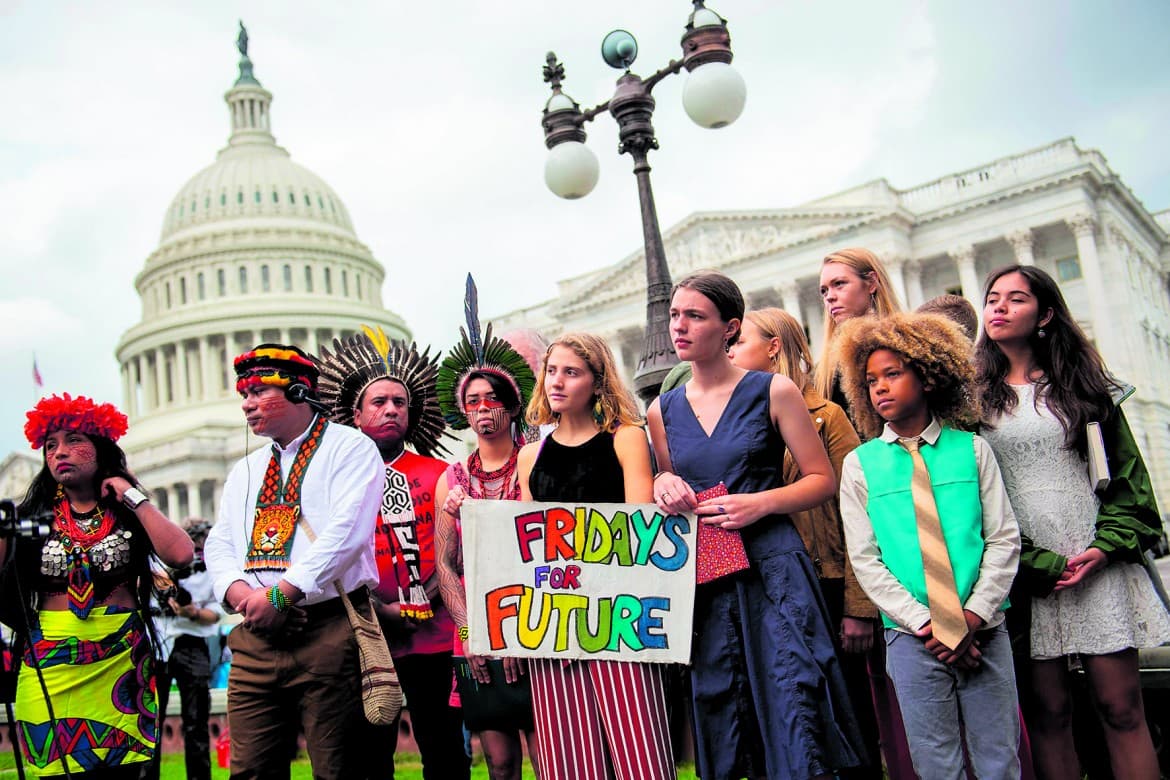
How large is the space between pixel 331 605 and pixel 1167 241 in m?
A: 51.5

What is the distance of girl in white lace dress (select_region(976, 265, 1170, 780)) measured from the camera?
11.7 feet

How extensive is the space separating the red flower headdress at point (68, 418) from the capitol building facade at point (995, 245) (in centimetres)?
3665

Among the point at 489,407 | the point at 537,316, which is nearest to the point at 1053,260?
the point at 537,316

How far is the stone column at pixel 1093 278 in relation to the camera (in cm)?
3750

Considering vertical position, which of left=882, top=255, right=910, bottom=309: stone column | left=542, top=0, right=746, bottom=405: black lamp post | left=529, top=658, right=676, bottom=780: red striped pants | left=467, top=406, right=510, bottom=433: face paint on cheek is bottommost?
left=529, top=658, right=676, bottom=780: red striped pants

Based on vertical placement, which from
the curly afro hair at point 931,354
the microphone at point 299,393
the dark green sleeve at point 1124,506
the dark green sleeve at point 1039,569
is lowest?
the dark green sleeve at point 1039,569

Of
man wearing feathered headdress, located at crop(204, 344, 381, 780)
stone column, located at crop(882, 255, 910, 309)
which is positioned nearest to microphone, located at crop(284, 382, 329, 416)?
man wearing feathered headdress, located at crop(204, 344, 381, 780)

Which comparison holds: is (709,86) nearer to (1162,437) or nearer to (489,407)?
(489,407)

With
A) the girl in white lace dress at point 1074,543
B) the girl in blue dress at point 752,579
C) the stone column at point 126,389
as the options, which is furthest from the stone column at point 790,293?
the stone column at point 126,389

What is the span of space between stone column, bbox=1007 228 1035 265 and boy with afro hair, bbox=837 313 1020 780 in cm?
3816

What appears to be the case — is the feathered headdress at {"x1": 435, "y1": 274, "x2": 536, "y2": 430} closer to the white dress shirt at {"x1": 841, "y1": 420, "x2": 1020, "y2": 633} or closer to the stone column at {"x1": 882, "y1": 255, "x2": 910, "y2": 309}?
the white dress shirt at {"x1": 841, "y1": 420, "x2": 1020, "y2": 633}

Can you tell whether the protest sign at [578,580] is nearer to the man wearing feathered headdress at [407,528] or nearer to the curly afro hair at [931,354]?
the curly afro hair at [931,354]

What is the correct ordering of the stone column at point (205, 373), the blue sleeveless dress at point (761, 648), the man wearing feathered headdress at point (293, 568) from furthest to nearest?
the stone column at point (205, 373) → the man wearing feathered headdress at point (293, 568) → the blue sleeveless dress at point (761, 648)

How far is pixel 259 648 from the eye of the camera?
389 cm
